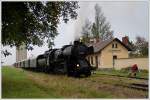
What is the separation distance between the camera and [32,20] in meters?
16.8

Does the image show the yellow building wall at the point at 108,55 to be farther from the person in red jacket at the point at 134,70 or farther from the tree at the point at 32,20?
the tree at the point at 32,20

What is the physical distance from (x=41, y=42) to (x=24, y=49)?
2.83ft

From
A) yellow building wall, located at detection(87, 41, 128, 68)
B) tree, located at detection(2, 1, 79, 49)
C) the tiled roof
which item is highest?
tree, located at detection(2, 1, 79, 49)

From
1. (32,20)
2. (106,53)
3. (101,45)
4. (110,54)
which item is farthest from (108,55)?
(32,20)

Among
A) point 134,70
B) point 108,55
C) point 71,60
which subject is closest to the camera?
point 134,70

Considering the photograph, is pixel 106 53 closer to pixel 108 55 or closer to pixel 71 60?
pixel 108 55

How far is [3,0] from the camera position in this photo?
14219mm

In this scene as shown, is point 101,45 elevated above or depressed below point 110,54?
above

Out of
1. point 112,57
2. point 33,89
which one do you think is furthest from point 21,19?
point 112,57

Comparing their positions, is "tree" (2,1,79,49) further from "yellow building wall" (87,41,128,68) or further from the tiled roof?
"yellow building wall" (87,41,128,68)

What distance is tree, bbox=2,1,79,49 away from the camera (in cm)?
1544

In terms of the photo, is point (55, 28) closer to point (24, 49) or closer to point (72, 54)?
point (24, 49)

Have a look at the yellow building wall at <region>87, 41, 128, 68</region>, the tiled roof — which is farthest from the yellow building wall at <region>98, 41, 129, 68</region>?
the tiled roof

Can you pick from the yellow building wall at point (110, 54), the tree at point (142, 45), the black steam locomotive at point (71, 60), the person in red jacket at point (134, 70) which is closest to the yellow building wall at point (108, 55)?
the yellow building wall at point (110, 54)
